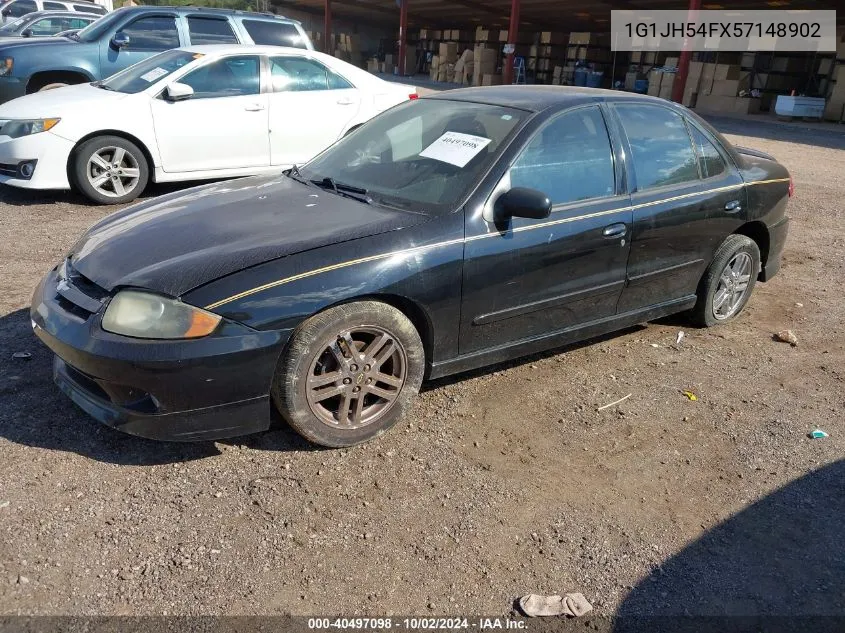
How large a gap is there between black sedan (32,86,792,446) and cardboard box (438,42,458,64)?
27.4m

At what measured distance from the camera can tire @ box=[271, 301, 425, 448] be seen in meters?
2.94

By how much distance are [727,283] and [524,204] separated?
2.21 metres

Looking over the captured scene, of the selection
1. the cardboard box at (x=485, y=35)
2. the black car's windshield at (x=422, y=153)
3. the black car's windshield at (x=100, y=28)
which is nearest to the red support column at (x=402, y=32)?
the cardboard box at (x=485, y=35)

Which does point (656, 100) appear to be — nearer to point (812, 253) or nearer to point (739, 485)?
point (739, 485)

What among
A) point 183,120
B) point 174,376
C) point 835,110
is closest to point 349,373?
point 174,376

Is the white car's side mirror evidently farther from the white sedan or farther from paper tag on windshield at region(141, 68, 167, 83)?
paper tag on windshield at region(141, 68, 167, 83)

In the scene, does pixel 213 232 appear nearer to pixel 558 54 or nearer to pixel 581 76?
pixel 581 76

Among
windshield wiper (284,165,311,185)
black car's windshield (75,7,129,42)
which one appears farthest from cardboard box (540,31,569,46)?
windshield wiper (284,165,311,185)

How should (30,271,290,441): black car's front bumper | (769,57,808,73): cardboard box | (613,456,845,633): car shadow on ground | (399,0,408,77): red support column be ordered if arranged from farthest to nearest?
1. (399,0,408,77): red support column
2. (769,57,808,73): cardboard box
3. (30,271,290,441): black car's front bumper
4. (613,456,845,633): car shadow on ground

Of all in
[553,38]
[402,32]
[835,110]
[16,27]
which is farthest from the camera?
[402,32]

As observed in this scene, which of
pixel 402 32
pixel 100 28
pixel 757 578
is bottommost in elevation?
pixel 757 578

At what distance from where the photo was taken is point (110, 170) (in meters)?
6.86

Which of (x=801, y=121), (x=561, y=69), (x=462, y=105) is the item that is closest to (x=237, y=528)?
(x=462, y=105)

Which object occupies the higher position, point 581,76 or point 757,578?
point 581,76
